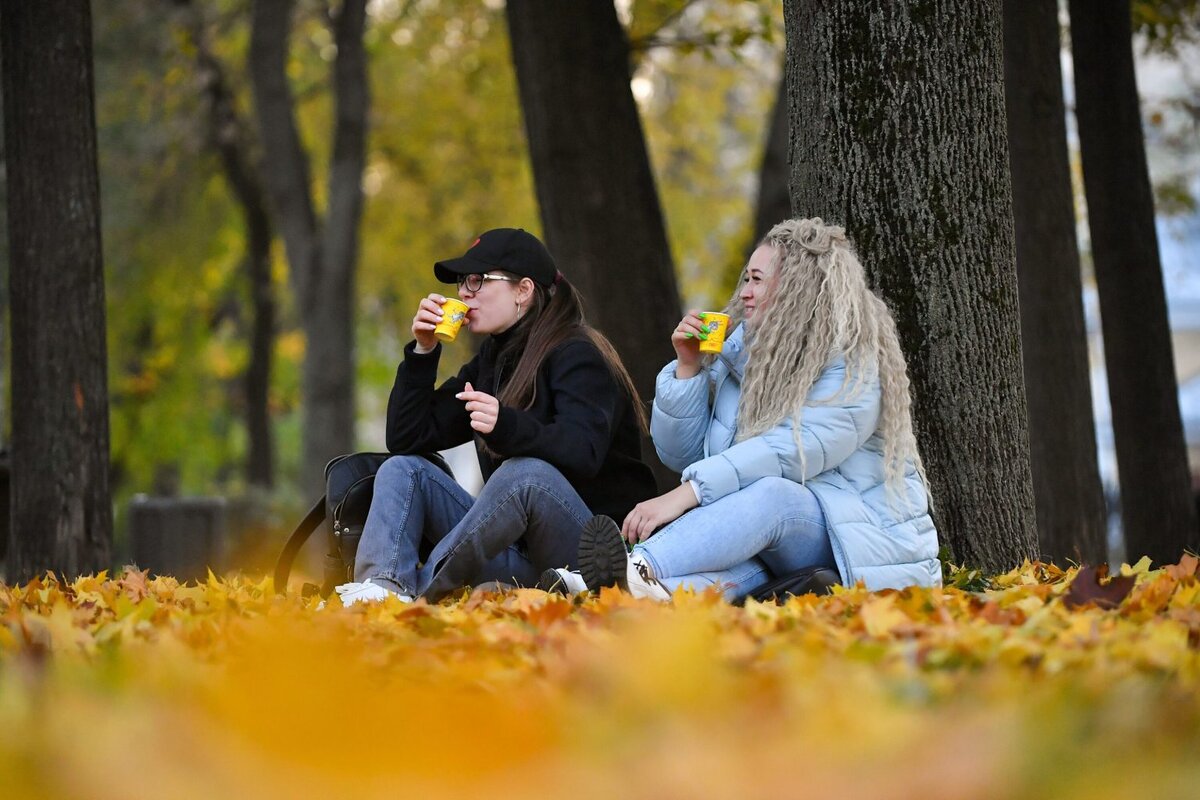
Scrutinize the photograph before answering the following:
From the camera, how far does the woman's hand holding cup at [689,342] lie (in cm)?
479

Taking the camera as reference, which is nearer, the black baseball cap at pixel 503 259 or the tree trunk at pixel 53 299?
the black baseball cap at pixel 503 259

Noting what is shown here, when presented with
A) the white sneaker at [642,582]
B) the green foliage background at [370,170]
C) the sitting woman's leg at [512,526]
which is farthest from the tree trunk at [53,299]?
the green foliage background at [370,170]

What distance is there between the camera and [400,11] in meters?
18.4

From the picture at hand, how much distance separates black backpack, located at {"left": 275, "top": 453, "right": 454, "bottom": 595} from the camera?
196 inches

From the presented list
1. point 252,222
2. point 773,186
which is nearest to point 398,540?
point 773,186

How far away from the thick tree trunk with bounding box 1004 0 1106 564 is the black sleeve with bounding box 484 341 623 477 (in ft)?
12.8

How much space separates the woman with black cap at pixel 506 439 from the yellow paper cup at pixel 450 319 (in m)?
0.03

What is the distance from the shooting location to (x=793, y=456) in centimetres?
462

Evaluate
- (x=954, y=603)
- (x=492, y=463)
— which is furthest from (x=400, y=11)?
(x=954, y=603)

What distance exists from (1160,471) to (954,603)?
502 cm

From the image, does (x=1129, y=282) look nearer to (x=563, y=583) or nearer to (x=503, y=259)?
(x=503, y=259)

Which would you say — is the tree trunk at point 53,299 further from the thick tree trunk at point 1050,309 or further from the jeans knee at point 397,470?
the thick tree trunk at point 1050,309

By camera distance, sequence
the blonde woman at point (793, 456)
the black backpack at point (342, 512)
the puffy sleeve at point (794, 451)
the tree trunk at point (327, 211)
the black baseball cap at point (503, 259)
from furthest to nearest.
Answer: the tree trunk at point (327, 211) → the black baseball cap at point (503, 259) → the black backpack at point (342, 512) → the puffy sleeve at point (794, 451) → the blonde woman at point (793, 456)

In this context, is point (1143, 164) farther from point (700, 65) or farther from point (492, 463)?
point (700, 65)
